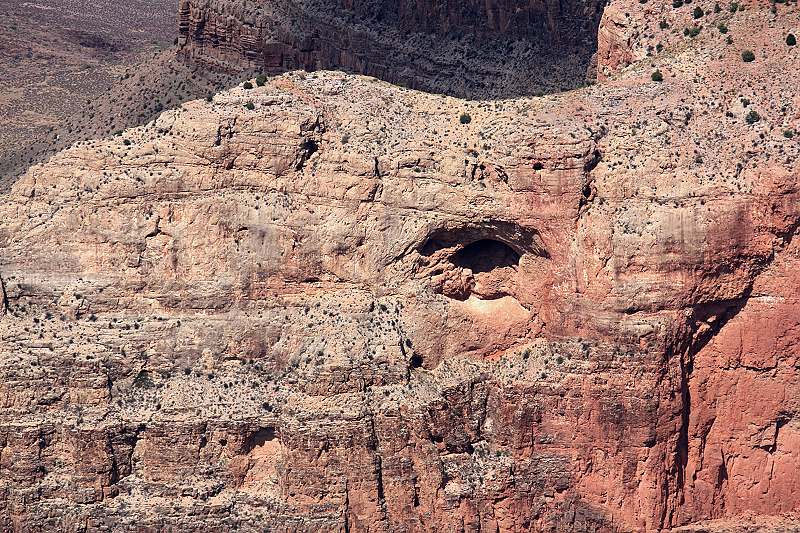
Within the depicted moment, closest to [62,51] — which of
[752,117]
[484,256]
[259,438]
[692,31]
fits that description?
[484,256]

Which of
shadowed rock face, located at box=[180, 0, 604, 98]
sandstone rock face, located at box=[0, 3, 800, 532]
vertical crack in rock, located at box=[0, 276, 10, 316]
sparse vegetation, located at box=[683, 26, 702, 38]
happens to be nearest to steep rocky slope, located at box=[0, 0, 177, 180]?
shadowed rock face, located at box=[180, 0, 604, 98]

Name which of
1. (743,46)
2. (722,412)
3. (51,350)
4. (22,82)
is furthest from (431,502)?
(22,82)

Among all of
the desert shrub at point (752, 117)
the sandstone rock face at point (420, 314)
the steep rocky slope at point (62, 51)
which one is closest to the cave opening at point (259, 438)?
the sandstone rock face at point (420, 314)

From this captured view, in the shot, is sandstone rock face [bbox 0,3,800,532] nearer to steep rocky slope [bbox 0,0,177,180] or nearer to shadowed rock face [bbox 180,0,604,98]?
shadowed rock face [bbox 180,0,604,98]

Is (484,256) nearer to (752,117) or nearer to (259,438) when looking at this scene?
(259,438)

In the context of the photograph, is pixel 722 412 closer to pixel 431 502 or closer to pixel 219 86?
pixel 431 502

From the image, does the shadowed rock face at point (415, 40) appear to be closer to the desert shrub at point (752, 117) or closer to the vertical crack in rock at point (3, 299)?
the vertical crack in rock at point (3, 299)
